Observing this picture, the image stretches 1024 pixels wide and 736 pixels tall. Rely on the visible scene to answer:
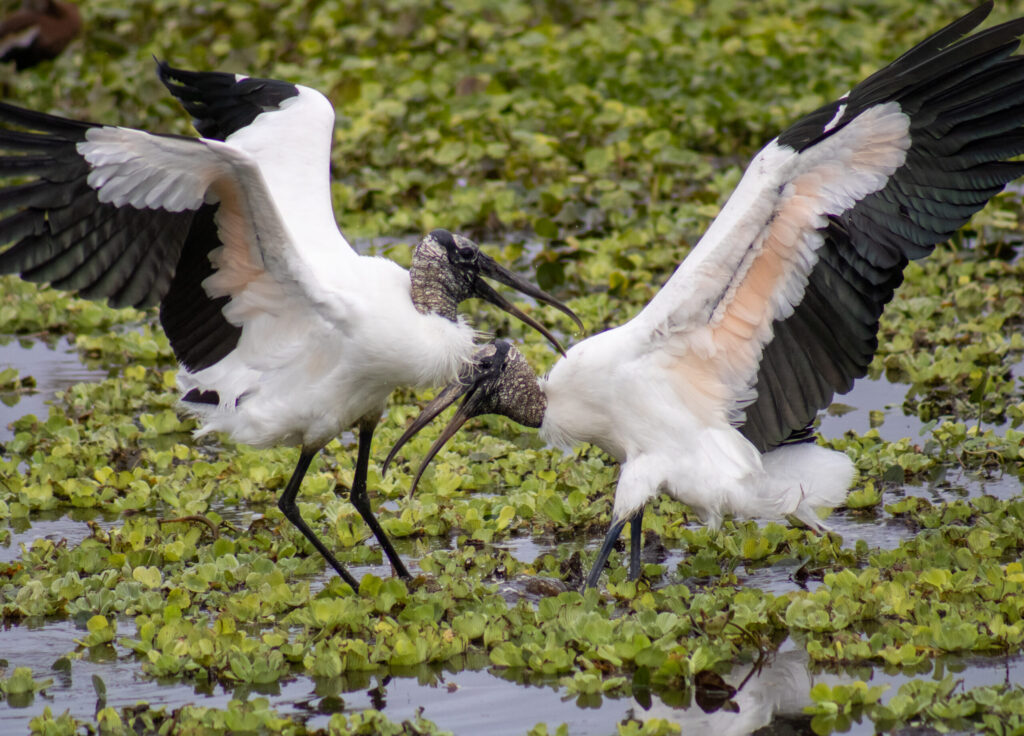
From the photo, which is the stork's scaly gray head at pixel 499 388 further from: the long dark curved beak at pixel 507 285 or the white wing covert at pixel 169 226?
the white wing covert at pixel 169 226

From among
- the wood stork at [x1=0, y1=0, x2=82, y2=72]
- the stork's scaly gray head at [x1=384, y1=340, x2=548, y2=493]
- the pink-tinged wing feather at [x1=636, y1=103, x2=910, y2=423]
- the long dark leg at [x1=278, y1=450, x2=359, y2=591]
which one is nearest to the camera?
the pink-tinged wing feather at [x1=636, y1=103, x2=910, y2=423]

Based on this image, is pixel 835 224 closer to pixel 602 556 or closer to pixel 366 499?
pixel 602 556

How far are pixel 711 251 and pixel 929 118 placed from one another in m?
0.81

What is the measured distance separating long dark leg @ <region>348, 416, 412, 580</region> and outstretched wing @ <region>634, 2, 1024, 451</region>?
3.48 ft

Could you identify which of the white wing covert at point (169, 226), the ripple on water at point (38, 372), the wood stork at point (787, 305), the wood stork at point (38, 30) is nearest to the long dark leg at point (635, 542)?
the wood stork at point (787, 305)

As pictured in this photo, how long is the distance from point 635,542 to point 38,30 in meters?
9.66

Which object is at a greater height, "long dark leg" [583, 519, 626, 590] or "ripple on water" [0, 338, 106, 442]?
"long dark leg" [583, 519, 626, 590]

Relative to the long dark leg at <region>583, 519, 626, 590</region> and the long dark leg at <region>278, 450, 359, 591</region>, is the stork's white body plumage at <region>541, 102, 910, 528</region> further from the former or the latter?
the long dark leg at <region>278, 450, 359, 591</region>

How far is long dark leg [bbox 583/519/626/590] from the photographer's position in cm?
461

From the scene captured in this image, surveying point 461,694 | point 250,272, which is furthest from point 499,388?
point 461,694

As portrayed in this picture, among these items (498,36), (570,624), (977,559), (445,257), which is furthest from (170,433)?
(498,36)

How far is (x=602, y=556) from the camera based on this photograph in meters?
4.66

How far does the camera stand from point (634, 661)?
3.96 m

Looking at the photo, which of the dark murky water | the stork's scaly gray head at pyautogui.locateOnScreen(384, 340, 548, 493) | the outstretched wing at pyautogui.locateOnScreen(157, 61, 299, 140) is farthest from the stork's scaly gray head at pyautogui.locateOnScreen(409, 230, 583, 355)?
the dark murky water
